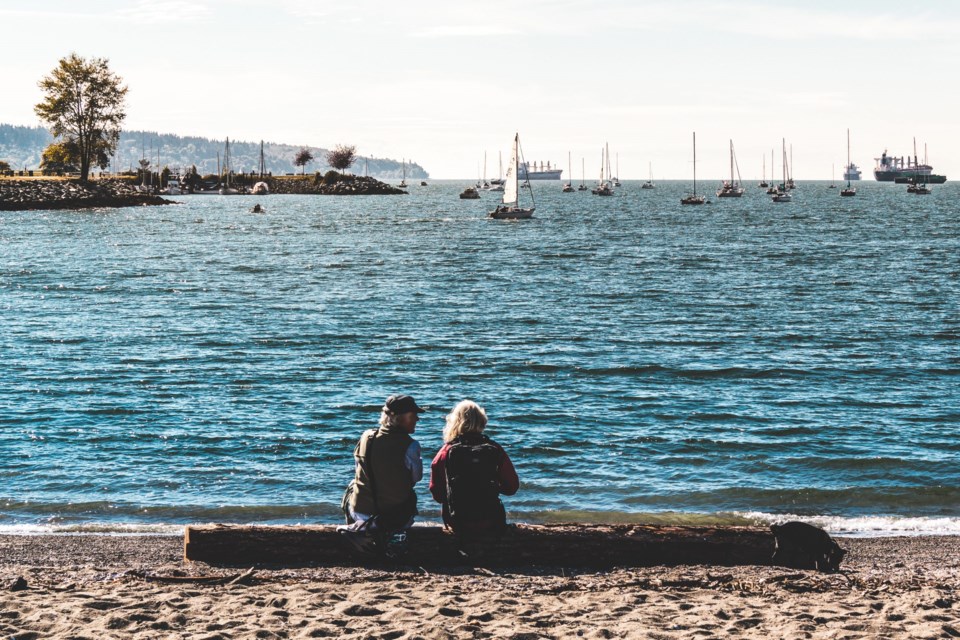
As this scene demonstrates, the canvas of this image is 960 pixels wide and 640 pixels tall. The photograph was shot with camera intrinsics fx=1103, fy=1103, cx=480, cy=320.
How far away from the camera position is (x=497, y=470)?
433 inches

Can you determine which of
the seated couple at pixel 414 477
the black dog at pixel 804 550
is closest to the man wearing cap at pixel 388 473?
the seated couple at pixel 414 477

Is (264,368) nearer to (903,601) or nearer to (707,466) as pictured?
(707,466)

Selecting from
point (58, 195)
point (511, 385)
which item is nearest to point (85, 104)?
point (58, 195)

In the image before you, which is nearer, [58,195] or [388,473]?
[388,473]

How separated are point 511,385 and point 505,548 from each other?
14322 millimetres

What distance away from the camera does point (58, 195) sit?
13638cm

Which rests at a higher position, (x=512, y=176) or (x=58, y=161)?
(x=58, y=161)

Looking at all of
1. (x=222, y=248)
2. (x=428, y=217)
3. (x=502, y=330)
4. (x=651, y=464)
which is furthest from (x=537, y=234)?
(x=651, y=464)

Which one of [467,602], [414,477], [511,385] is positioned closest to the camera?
[467,602]

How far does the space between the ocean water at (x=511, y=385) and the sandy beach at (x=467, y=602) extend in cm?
423

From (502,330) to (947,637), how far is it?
26.9 meters

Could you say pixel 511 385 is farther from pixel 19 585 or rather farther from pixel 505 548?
pixel 19 585

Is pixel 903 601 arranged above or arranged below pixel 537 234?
below

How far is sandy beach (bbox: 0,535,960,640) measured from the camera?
29.8ft
